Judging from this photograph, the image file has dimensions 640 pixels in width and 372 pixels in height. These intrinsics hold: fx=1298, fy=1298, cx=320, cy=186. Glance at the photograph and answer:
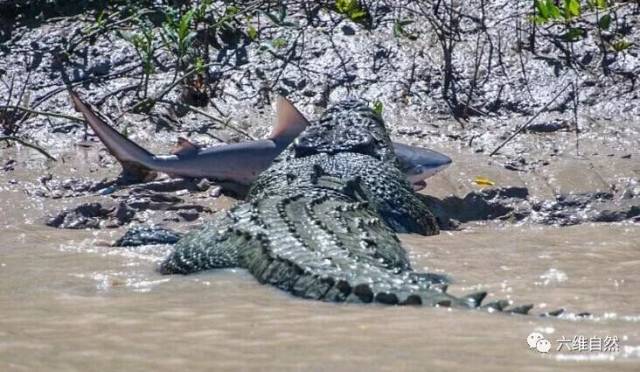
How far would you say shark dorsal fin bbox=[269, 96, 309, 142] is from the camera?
7.43 m

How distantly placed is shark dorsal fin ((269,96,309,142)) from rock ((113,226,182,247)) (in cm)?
137

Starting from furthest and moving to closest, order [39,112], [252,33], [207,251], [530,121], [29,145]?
[252,33] < [530,121] < [39,112] < [29,145] < [207,251]

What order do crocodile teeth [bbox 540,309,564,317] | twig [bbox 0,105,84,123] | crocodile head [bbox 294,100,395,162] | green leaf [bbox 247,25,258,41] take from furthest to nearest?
green leaf [bbox 247,25,258,41]
twig [bbox 0,105,84,123]
crocodile head [bbox 294,100,395,162]
crocodile teeth [bbox 540,309,564,317]

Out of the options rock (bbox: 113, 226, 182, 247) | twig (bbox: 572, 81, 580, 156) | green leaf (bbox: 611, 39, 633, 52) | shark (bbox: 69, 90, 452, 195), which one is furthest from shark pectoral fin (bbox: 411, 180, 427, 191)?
green leaf (bbox: 611, 39, 633, 52)

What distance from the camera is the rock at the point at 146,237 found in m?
6.14

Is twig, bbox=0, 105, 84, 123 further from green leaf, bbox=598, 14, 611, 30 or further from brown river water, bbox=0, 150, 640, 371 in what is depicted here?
green leaf, bbox=598, 14, 611, 30

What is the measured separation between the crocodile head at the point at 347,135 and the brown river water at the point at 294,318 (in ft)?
3.53

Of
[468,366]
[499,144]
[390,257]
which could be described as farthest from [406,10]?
[468,366]

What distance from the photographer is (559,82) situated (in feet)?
28.0

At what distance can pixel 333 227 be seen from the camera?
534 centimetres

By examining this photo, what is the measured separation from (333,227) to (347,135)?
77.2 inches

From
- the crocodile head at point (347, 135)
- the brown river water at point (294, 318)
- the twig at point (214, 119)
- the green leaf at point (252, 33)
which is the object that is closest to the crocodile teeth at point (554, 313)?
the brown river water at point (294, 318)

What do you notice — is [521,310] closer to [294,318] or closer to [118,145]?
[294,318]

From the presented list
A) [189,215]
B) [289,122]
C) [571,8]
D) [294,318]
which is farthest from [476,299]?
[571,8]
